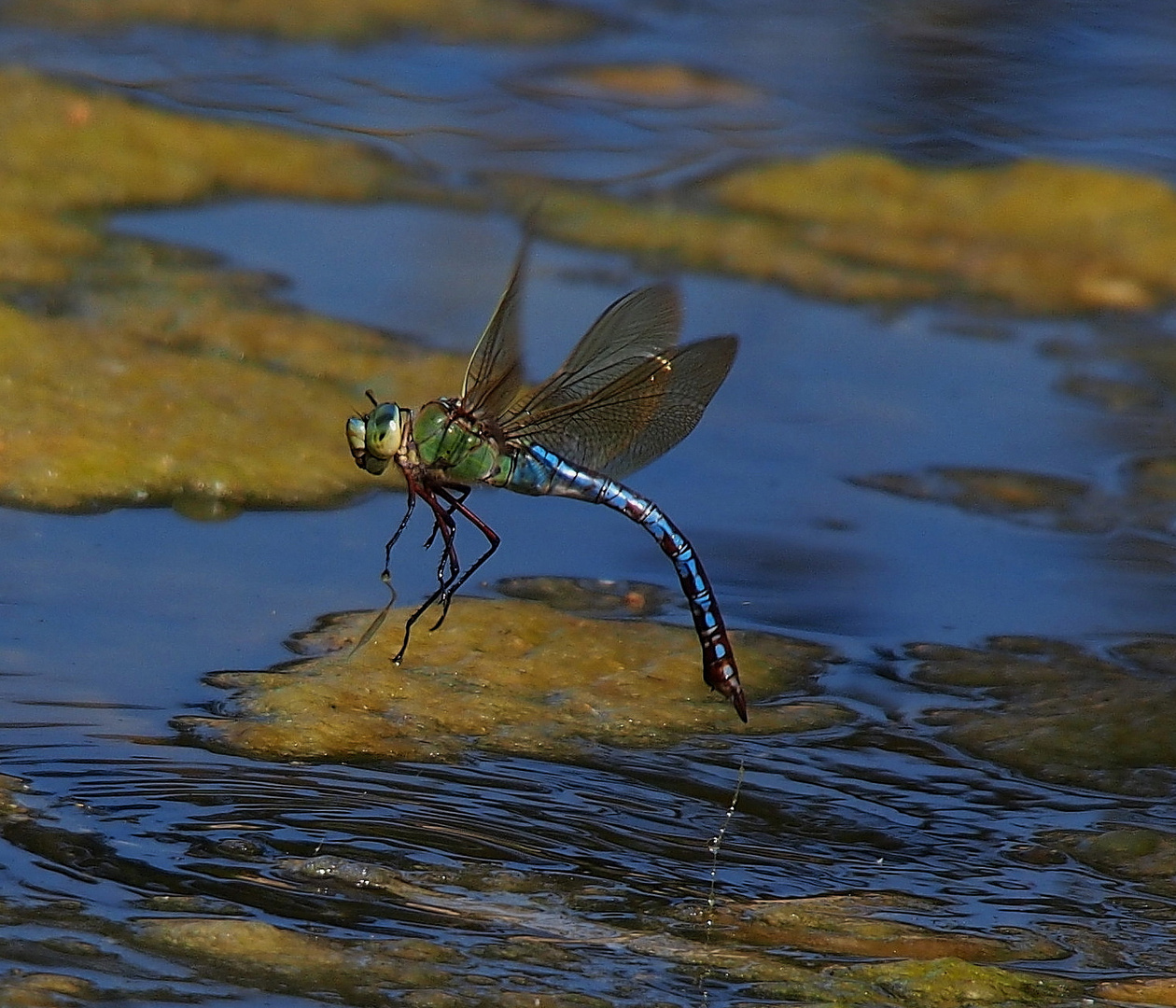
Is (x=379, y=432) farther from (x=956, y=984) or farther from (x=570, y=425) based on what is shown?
(x=956, y=984)

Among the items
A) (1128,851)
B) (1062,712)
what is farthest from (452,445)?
(1128,851)

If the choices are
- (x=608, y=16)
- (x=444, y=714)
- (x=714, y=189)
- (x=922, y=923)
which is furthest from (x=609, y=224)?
(x=922, y=923)

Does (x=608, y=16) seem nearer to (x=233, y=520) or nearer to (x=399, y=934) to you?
(x=233, y=520)

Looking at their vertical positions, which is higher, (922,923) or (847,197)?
(847,197)

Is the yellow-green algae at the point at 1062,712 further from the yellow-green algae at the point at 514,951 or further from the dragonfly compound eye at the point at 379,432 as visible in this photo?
the dragonfly compound eye at the point at 379,432

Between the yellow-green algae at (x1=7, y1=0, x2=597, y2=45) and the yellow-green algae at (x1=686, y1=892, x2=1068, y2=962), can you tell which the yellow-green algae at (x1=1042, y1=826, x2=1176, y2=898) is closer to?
the yellow-green algae at (x1=686, y1=892, x2=1068, y2=962)
